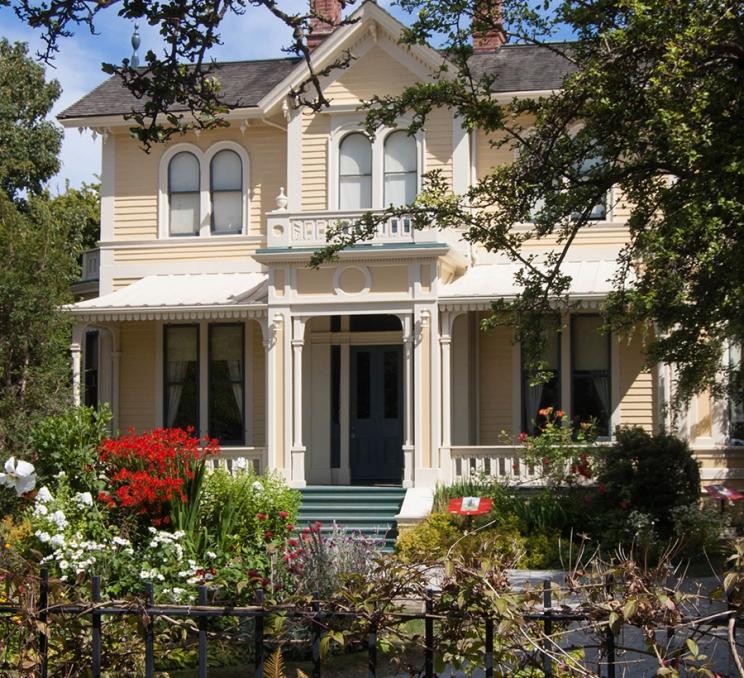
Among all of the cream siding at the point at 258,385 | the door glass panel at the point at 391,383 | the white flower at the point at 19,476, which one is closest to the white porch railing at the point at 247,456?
the cream siding at the point at 258,385

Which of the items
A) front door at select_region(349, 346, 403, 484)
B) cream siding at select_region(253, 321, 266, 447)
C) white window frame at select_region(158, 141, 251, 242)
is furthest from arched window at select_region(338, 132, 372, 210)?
cream siding at select_region(253, 321, 266, 447)

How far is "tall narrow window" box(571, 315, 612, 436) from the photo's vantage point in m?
21.4

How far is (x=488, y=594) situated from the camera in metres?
5.54

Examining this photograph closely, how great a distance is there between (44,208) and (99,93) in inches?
141

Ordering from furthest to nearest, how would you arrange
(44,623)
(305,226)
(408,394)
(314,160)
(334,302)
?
(314,160) < (305,226) < (334,302) < (408,394) < (44,623)

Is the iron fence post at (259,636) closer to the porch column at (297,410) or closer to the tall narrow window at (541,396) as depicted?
the porch column at (297,410)

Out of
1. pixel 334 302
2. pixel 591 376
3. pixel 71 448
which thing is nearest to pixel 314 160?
pixel 334 302

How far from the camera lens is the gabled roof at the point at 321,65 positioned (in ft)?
72.0

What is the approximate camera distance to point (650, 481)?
56.2 feet

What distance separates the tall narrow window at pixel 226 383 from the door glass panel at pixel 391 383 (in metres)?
2.72

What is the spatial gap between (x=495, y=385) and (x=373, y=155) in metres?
4.73

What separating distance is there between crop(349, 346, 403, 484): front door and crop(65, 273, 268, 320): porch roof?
237 cm

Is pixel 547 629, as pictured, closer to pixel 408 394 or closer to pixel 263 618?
pixel 263 618

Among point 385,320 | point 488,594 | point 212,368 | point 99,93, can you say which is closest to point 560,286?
point 488,594
